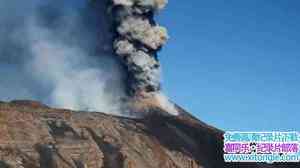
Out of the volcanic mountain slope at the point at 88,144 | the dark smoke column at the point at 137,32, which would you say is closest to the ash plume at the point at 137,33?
the dark smoke column at the point at 137,32

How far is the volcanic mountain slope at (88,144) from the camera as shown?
5295 inches

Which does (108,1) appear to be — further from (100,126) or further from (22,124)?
(22,124)

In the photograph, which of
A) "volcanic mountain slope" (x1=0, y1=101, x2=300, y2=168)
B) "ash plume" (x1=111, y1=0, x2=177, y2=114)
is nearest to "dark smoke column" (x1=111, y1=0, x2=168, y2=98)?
"ash plume" (x1=111, y1=0, x2=177, y2=114)

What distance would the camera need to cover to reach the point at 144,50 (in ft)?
647

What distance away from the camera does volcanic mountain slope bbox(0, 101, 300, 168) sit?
13450cm

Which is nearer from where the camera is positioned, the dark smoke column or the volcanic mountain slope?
the volcanic mountain slope

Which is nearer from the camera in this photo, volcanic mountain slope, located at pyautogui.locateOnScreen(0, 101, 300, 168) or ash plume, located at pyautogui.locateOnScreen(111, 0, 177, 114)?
volcanic mountain slope, located at pyautogui.locateOnScreen(0, 101, 300, 168)

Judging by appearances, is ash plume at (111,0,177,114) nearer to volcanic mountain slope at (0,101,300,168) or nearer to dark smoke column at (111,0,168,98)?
dark smoke column at (111,0,168,98)

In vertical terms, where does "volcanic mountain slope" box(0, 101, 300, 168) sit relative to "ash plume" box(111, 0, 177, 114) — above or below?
below

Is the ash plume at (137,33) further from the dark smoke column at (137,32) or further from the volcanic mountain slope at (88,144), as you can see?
the volcanic mountain slope at (88,144)

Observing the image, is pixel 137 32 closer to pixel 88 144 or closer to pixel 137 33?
pixel 137 33

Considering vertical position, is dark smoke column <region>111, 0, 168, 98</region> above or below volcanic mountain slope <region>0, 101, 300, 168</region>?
above

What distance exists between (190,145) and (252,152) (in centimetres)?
6139

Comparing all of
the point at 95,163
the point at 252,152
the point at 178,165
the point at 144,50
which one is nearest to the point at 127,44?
the point at 144,50
